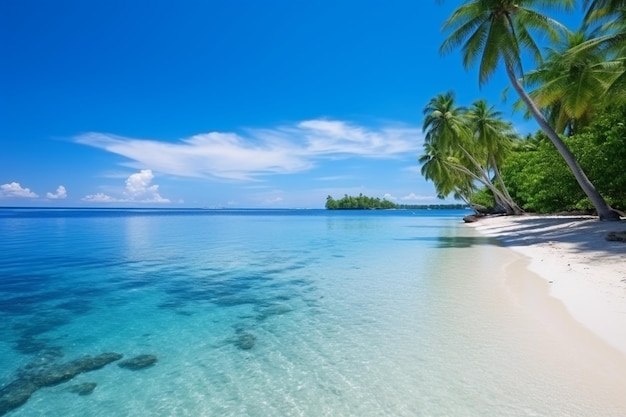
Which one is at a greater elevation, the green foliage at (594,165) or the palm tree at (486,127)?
the palm tree at (486,127)

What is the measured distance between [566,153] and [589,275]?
10.1m

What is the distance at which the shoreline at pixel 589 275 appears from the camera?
5008mm

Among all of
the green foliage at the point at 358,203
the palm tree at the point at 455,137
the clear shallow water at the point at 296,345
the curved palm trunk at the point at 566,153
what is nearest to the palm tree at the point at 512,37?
the curved palm trunk at the point at 566,153

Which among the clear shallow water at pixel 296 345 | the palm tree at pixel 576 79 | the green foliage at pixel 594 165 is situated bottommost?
the clear shallow water at pixel 296 345

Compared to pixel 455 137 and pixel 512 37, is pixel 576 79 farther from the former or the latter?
pixel 455 137

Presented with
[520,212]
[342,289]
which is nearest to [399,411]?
[342,289]

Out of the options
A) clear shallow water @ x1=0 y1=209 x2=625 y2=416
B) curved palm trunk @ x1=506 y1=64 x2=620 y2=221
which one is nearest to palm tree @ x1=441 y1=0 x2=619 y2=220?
curved palm trunk @ x1=506 y1=64 x2=620 y2=221

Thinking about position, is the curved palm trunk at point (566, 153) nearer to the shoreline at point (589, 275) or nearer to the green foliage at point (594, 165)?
the green foliage at point (594, 165)

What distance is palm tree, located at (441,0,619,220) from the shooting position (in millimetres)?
15617

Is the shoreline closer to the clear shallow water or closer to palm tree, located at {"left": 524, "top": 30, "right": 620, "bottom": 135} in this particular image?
the clear shallow water

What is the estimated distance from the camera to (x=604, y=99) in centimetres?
1423

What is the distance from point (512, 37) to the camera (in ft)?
51.5

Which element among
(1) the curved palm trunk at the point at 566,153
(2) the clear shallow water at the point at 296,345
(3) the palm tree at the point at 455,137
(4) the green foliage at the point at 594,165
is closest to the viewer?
(2) the clear shallow water at the point at 296,345

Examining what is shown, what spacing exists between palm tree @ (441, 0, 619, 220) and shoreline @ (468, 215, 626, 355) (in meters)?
2.92
